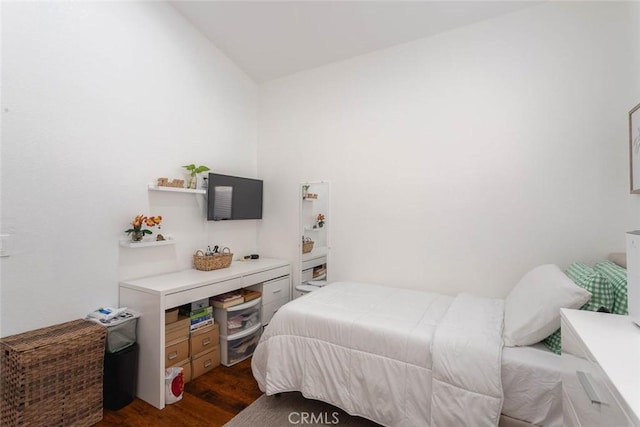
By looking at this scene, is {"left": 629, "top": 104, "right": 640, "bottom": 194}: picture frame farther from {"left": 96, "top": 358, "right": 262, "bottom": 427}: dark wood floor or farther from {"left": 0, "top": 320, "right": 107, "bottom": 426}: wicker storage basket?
{"left": 0, "top": 320, "right": 107, "bottom": 426}: wicker storage basket

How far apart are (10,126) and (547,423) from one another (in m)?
3.22

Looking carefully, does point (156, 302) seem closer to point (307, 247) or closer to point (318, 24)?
point (307, 247)

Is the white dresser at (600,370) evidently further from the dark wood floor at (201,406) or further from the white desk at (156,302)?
the white desk at (156,302)

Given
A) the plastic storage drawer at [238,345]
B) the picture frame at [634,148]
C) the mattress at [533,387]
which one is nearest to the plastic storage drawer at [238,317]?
the plastic storage drawer at [238,345]

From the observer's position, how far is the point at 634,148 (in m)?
1.71

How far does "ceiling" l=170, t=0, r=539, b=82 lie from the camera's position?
2.27 m

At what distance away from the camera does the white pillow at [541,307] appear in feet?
4.53

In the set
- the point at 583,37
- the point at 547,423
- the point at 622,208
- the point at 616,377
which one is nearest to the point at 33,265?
the point at 616,377

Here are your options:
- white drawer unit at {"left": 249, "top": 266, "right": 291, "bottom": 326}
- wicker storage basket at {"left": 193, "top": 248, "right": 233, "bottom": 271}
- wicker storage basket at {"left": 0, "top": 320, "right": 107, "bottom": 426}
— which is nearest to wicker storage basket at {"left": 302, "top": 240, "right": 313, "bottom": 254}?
white drawer unit at {"left": 249, "top": 266, "right": 291, "bottom": 326}

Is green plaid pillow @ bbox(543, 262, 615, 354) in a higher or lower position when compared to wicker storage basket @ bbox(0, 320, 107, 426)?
higher

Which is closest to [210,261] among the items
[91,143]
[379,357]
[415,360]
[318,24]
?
[91,143]

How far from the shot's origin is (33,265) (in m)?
1.77

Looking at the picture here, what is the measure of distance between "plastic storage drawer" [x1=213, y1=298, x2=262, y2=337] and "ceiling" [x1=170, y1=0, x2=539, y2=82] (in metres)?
2.49

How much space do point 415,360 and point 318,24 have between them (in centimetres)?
269
